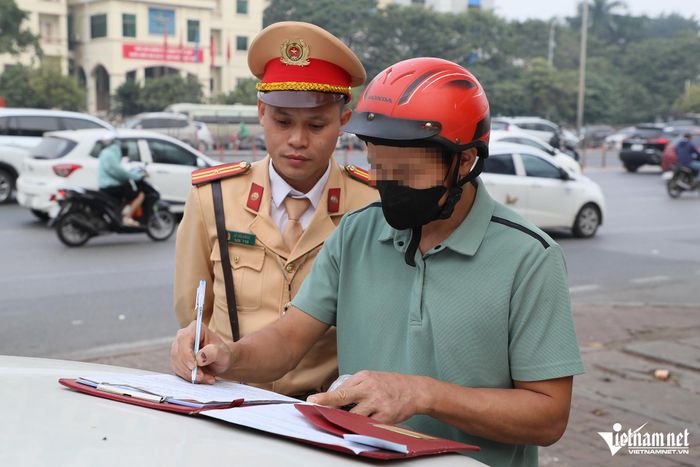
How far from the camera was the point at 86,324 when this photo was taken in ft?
25.1

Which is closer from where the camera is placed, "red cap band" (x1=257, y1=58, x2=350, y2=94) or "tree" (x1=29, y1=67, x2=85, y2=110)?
"red cap band" (x1=257, y1=58, x2=350, y2=94)

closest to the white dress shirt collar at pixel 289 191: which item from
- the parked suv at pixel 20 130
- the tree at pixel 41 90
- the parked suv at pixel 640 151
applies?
the parked suv at pixel 20 130

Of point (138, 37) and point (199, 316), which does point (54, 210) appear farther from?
point (138, 37)

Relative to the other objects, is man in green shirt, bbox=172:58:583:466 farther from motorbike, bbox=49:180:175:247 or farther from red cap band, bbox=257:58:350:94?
motorbike, bbox=49:180:175:247

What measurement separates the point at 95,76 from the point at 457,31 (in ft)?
82.4

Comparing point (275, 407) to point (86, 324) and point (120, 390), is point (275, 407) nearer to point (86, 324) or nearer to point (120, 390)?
point (120, 390)

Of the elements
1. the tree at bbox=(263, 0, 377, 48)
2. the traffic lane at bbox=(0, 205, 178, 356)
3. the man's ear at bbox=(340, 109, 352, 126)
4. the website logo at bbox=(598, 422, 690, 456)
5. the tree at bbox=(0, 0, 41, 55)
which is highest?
the tree at bbox=(263, 0, 377, 48)

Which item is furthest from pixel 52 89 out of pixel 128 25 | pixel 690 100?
pixel 690 100

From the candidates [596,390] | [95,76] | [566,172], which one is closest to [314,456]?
[596,390]

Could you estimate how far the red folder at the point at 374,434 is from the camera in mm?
1470

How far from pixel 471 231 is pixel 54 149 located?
13.3 metres

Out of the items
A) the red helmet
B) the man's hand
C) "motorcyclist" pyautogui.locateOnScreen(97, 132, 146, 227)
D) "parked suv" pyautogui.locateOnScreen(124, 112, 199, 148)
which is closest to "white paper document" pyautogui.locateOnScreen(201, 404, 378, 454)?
the man's hand

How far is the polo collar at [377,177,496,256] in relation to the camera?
1828 mm

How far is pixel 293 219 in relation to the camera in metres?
2.75
